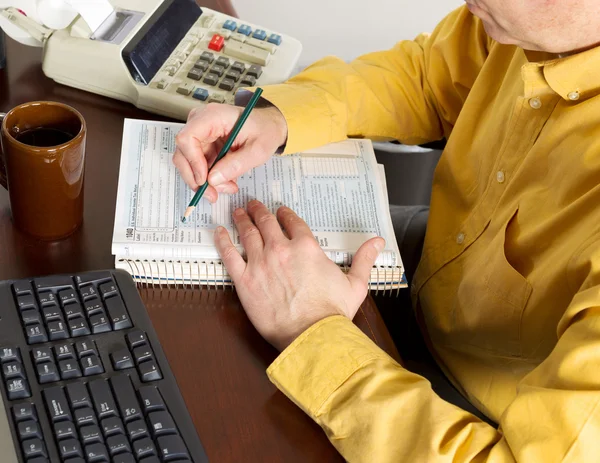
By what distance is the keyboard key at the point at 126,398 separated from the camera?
24.1 inches

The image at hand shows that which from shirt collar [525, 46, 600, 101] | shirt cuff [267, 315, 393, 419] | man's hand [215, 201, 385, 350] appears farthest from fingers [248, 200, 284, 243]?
shirt collar [525, 46, 600, 101]

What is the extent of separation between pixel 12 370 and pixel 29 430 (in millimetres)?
61

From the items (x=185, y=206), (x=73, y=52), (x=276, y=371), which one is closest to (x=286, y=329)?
(x=276, y=371)

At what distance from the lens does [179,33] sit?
1072mm

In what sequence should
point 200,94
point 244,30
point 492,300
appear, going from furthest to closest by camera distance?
point 244,30 < point 200,94 < point 492,300

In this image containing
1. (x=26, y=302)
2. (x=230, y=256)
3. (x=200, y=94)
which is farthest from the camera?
(x=200, y=94)

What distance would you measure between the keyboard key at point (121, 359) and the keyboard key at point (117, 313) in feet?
0.10

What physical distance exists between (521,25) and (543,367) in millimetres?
348

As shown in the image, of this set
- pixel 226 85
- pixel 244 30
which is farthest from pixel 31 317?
pixel 244 30

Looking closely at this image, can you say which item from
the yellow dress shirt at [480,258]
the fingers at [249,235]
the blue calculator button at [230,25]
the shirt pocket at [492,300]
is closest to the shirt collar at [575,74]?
the yellow dress shirt at [480,258]

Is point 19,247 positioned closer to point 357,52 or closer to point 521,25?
point 521,25

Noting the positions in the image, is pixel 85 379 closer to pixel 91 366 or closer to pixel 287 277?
pixel 91 366

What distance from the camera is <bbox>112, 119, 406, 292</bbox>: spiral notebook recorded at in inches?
30.6

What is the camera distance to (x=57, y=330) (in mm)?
661
